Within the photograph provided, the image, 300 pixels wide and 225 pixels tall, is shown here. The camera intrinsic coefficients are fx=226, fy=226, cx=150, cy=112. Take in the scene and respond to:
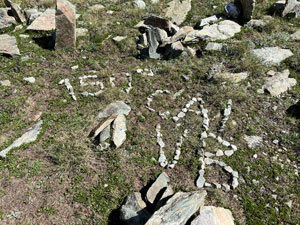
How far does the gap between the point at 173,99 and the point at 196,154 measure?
9.58 ft

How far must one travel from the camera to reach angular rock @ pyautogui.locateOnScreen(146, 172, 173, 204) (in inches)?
246

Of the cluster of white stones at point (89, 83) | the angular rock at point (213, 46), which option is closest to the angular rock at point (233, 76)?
the angular rock at point (213, 46)

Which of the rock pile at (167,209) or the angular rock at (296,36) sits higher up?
the angular rock at (296,36)

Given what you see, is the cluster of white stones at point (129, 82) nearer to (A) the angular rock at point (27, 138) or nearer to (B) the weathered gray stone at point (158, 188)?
(A) the angular rock at point (27, 138)

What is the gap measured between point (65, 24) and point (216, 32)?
8.35 meters

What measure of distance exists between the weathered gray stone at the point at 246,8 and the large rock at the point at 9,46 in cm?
1311

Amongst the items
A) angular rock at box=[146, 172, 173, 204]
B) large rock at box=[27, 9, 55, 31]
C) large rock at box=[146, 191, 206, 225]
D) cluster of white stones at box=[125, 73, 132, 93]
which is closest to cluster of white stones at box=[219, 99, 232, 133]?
angular rock at box=[146, 172, 173, 204]

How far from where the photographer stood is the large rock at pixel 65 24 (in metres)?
11.5

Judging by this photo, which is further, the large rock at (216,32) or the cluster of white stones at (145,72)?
the large rock at (216,32)

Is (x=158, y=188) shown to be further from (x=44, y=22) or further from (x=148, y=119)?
(x=44, y=22)

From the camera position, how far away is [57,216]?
603 centimetres

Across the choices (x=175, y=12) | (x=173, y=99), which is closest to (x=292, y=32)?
(x=175, y=12)

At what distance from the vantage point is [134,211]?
591cm

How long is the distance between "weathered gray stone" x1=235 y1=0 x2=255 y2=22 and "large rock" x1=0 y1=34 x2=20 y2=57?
13.1 m
